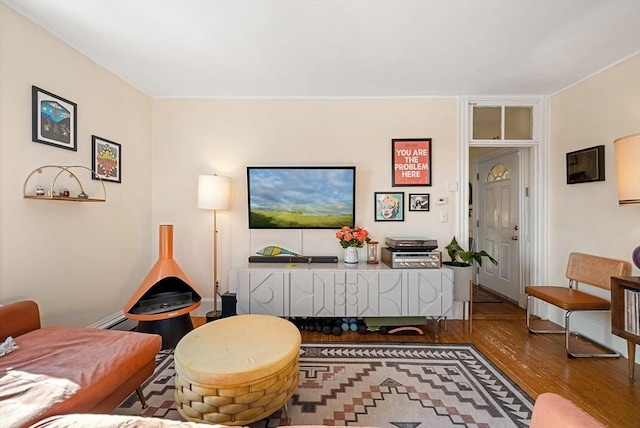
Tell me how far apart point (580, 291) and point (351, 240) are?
2295 millimetres

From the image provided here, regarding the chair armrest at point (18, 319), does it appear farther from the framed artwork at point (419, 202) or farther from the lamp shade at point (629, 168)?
the lamp shade at point (629, 168)

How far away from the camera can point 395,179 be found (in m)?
3.19

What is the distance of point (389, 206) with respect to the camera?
3.20 metres

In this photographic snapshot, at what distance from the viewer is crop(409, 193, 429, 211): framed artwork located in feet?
10.5

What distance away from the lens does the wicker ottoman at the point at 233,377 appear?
1382 mm

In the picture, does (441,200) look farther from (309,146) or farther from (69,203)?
(69,203)

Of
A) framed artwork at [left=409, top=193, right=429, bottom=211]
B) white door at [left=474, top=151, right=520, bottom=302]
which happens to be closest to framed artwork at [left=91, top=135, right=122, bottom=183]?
framed artwork at [left=409, top=193, right=429, bottom=211]

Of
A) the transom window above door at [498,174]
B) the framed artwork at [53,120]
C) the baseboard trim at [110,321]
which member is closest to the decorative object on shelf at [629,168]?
the transom window above door at [498,174]

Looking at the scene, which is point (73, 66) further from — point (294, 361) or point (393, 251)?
point (393, 251)

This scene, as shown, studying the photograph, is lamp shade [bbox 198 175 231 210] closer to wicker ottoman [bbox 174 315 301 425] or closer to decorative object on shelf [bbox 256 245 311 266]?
decorative object on shelf [bbox 256 245 311 266]

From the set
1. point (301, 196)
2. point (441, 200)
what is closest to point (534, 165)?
point (441, 200)

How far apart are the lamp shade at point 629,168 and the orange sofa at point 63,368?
3.34m

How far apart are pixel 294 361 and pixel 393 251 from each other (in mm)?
1557

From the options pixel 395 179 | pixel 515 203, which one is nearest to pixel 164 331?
pixel 395 179
